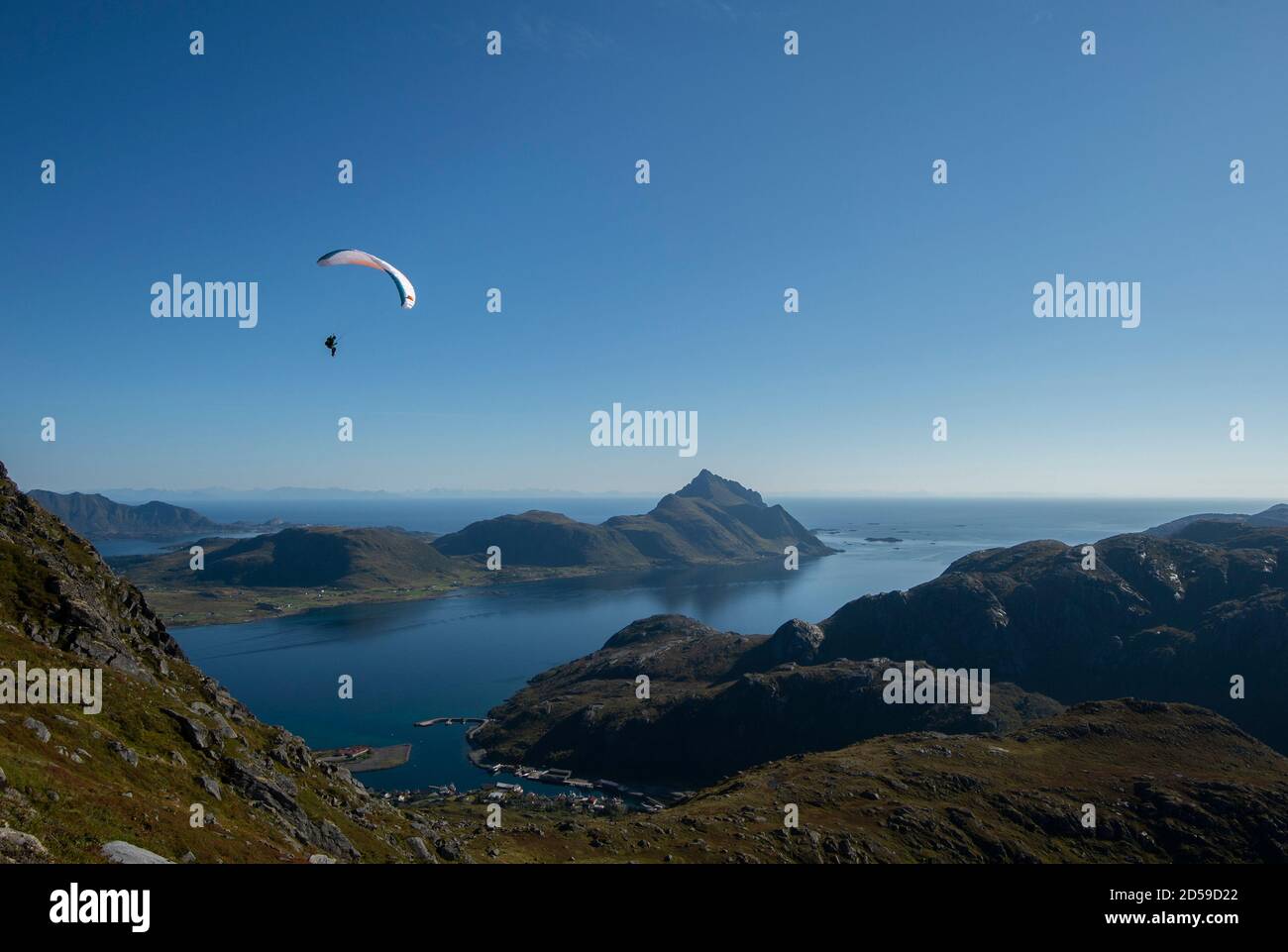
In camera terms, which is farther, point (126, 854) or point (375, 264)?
point (375, 264)

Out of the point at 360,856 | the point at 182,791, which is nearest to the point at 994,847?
the point at 360,856

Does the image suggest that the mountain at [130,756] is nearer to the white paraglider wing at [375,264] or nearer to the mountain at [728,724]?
the white paraglider wing at [375,264]

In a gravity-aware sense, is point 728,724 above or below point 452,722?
above

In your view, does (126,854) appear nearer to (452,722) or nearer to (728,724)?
(728,724)

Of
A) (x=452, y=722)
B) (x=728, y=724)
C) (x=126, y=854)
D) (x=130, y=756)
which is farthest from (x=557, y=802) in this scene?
(x=126, y=854)

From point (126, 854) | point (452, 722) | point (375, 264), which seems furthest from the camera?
point (452, 722)
